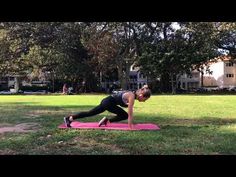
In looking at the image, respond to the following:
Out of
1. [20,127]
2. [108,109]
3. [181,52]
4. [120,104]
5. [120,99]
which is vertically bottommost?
[20,127]

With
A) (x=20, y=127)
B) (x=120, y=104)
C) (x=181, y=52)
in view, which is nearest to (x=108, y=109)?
(x=120, y=104)

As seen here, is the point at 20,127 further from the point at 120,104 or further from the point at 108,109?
the point at 120,104

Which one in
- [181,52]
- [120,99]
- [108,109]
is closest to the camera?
[120,99]

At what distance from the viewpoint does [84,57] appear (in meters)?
52.6

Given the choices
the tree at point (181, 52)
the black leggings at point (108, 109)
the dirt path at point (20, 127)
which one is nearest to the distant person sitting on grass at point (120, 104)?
the black leggings at point (108, 109)

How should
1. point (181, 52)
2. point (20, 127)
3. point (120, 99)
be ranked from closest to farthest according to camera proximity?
point (120, 99)
point (20, 127)
point (181, 52)

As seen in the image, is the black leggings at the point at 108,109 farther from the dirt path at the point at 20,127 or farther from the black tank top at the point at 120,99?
the dirt path at the point at 20,127

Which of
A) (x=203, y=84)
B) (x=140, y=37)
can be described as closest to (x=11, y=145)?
(x=140, y=37)

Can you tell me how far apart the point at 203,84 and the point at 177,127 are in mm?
75910

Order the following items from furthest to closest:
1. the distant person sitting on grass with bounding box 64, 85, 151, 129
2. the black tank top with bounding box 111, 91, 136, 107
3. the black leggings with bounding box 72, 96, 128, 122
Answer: the black leggings with bounding box 72, 96, 128, 122, the black tank top with bounding box 111, 91, 136, 107, the distant person sitting on grass with bounding box 64, 85, 151, 129

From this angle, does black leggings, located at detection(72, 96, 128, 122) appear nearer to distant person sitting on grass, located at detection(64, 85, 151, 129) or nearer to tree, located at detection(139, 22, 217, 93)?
distant person sitting on grass, located at detection(64, 85, 151, 129)

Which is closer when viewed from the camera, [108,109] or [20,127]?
[108,109]

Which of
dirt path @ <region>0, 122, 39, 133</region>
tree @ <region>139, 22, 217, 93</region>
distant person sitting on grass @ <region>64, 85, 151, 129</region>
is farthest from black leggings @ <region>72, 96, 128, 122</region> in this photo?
tree @ <region>139, 22, 217, 93</region>

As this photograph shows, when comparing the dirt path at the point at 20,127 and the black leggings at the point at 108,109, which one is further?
the dirt path at the point at 20,127
